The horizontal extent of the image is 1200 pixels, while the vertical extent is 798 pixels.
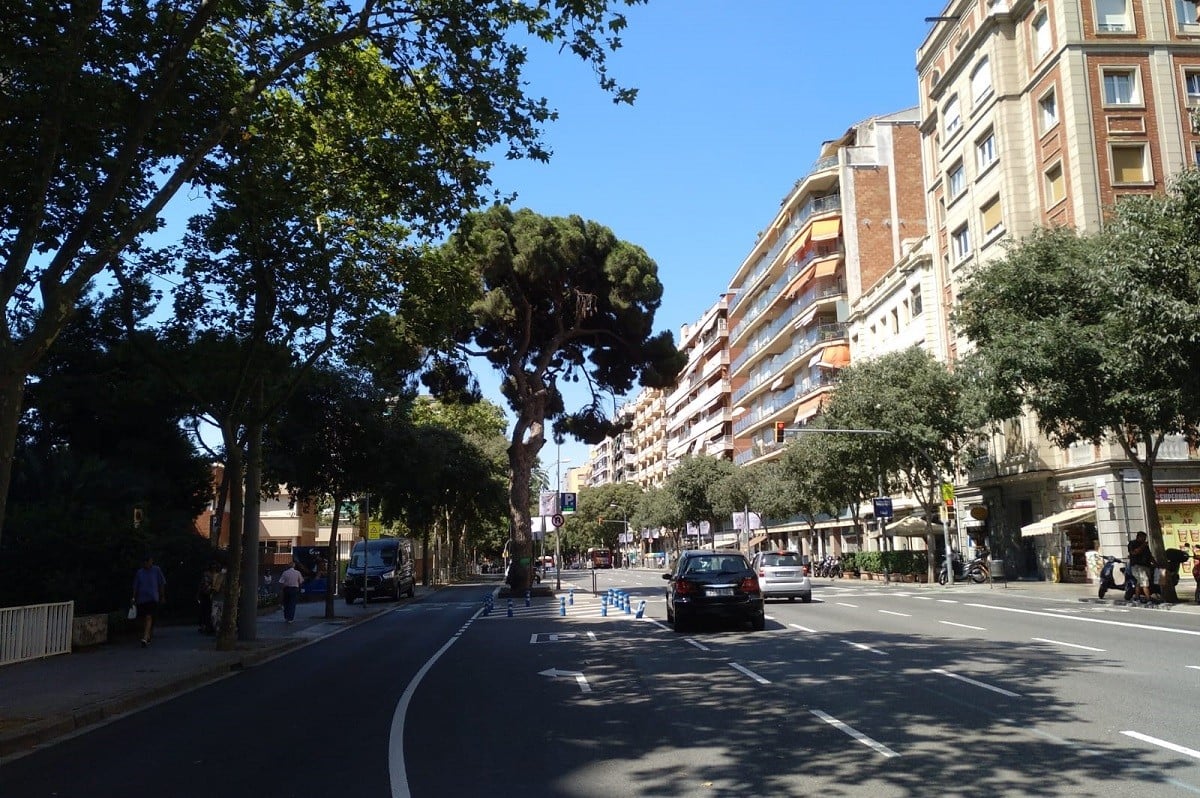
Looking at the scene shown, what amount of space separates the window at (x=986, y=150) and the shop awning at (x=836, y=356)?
19.1 m

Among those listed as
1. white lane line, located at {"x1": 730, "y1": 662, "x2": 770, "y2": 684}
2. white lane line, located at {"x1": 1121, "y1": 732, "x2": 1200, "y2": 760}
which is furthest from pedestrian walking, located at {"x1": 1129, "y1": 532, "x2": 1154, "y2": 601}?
white lane line, located at {"x1": 1121, "y1": 732, "x2": 1200, "y2": 760}

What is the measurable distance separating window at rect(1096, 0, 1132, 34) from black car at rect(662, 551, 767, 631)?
28.5m

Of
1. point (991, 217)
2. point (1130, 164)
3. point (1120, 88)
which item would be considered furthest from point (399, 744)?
point (991, 217)

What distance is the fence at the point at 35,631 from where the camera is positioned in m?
15.9

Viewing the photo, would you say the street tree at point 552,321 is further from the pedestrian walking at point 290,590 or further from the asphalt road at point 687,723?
the asphalt road at point 687,723

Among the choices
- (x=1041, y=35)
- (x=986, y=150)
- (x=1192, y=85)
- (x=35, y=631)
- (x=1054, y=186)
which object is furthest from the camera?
(x=986, y=150)

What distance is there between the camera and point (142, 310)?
20.9 meters

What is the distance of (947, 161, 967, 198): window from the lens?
42.8m

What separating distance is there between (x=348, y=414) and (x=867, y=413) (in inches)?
844

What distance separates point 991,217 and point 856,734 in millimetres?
36394

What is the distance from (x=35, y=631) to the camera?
16.8 m

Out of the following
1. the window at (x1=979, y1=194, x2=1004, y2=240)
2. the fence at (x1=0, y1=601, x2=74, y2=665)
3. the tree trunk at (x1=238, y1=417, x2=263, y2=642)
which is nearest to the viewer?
the fence at (x1=0, y1=601, x2=74, y2=665)

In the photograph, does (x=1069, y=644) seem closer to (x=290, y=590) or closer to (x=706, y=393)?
(x=290, y=590)

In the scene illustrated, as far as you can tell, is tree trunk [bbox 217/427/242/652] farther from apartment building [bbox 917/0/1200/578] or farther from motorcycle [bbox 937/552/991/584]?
motorcycle [bbox 937/552/991/584]
